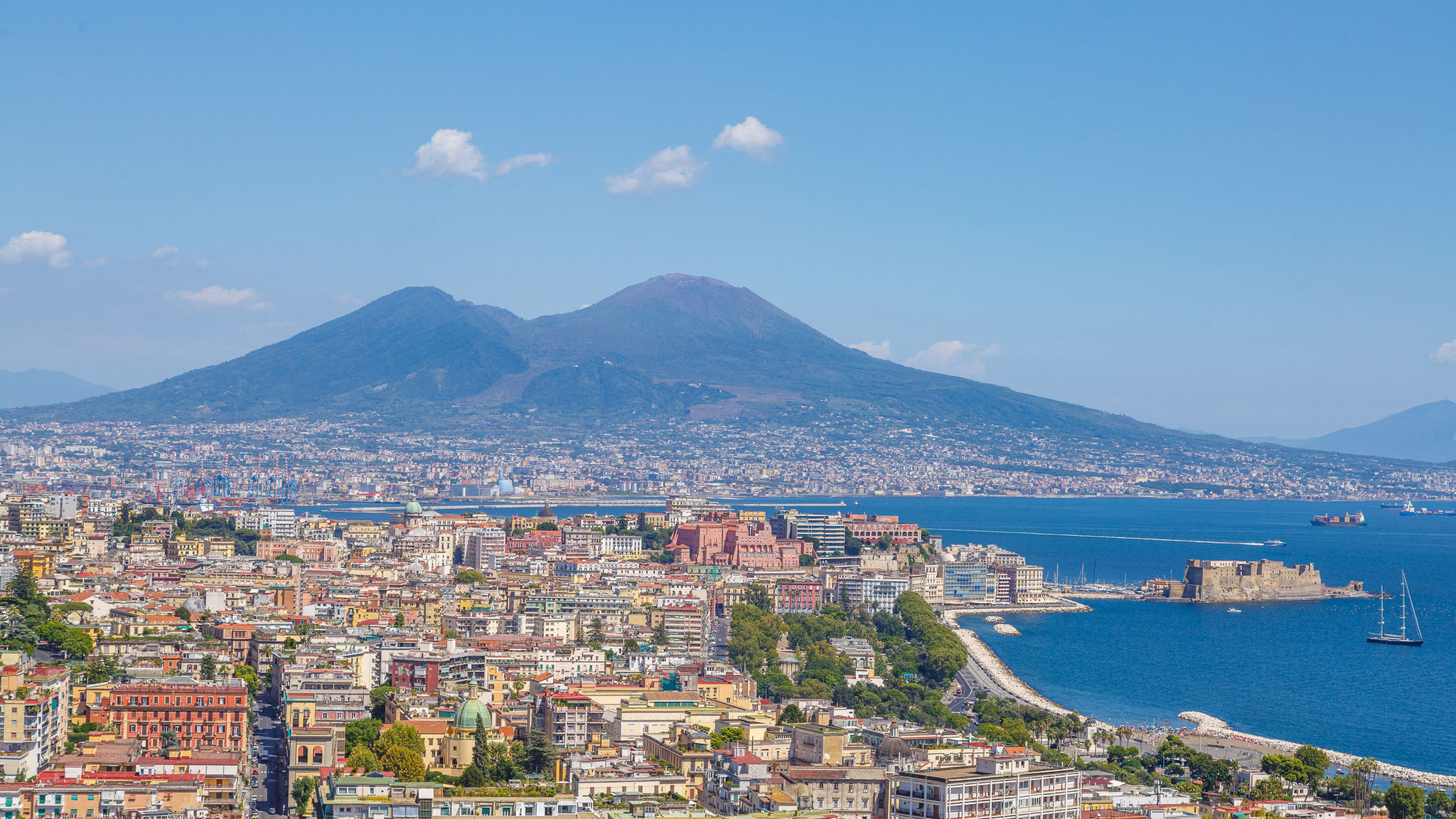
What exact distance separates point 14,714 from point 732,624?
86.5 feet

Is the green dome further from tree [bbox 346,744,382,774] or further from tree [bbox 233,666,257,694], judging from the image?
tree [bbox 233,666,257,694]

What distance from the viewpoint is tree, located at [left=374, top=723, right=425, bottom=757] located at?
27.8 m

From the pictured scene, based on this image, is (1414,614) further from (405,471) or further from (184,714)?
(405,471)

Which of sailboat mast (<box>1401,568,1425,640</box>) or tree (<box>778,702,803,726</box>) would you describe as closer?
tree (<box>778,702,803,726</box>)

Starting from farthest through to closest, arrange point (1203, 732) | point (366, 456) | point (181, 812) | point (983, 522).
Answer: point (366, 456), point (983, 522), point (1203, 732), point (181, 812)

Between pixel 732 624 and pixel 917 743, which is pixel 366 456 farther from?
pixel 917 743


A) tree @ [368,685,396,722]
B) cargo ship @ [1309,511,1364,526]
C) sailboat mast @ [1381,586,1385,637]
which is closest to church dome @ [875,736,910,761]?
tree @ [368,685,396,722]

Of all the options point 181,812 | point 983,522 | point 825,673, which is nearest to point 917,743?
point 181,812

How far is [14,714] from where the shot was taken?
2681 cm

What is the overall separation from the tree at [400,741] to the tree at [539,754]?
154cm

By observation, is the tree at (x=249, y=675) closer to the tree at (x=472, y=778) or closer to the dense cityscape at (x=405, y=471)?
the tree at (x=472, y=778)

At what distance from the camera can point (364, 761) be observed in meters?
26.9

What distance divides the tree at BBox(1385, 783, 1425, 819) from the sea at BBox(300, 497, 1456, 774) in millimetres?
7944

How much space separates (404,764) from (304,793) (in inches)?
62.9
